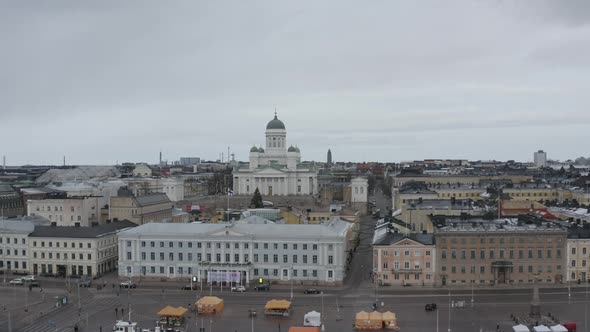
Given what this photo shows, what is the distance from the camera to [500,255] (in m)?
62.4

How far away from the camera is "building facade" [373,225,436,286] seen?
206 feet

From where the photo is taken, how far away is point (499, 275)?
62.4 meters

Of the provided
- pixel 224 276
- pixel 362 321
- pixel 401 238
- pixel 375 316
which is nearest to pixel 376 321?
pixel 375 316

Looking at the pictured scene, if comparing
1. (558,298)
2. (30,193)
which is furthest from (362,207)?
(558,298)

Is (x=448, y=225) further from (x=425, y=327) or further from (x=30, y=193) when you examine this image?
(x=30, y=193)

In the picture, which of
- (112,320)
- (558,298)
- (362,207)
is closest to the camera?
(112,320)

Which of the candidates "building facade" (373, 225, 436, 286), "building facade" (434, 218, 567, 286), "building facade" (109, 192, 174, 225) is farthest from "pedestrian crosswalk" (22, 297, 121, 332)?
"building facade" (109, 192, 174, 225)

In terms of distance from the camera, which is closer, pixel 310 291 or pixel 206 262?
pixel 310 291

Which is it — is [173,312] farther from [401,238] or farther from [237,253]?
[401,238]

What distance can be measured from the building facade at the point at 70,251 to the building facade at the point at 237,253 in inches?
158

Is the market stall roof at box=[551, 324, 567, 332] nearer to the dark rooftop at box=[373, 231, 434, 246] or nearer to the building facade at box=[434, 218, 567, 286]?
the building facade at box=[434, 218, 567, 286]

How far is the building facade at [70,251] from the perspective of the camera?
70.3m

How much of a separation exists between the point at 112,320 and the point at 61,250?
2382cm

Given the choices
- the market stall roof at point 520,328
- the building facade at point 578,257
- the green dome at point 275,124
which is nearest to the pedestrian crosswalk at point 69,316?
the market stall roof at point 520,328
